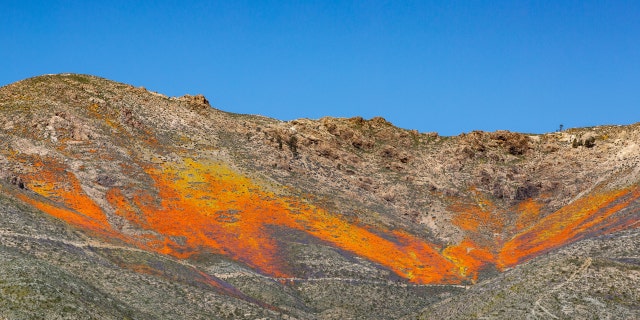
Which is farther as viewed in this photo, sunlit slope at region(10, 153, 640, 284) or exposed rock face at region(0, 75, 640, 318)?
sunlit slope at region(10, 153, 640, 284)

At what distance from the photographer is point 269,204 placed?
91.3 metres

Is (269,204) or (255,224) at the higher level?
(269,204)

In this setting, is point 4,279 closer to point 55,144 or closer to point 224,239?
point 224,239

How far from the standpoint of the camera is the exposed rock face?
189 feet

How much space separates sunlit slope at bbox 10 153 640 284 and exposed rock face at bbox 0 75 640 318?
30 centimetres

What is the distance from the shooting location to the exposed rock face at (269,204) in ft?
189

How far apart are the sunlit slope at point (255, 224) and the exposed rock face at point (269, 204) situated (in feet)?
0.99

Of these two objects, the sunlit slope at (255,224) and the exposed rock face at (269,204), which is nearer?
the exposed rock face at (269,204)

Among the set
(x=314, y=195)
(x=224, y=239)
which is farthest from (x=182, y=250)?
(x=314, y=195)

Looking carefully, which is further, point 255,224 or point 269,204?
point 269,204

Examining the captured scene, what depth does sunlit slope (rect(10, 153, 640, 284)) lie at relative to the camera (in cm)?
7581

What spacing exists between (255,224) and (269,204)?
718 centimetres

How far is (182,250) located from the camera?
74688 millimetres

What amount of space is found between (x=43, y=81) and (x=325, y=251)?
59625mm
